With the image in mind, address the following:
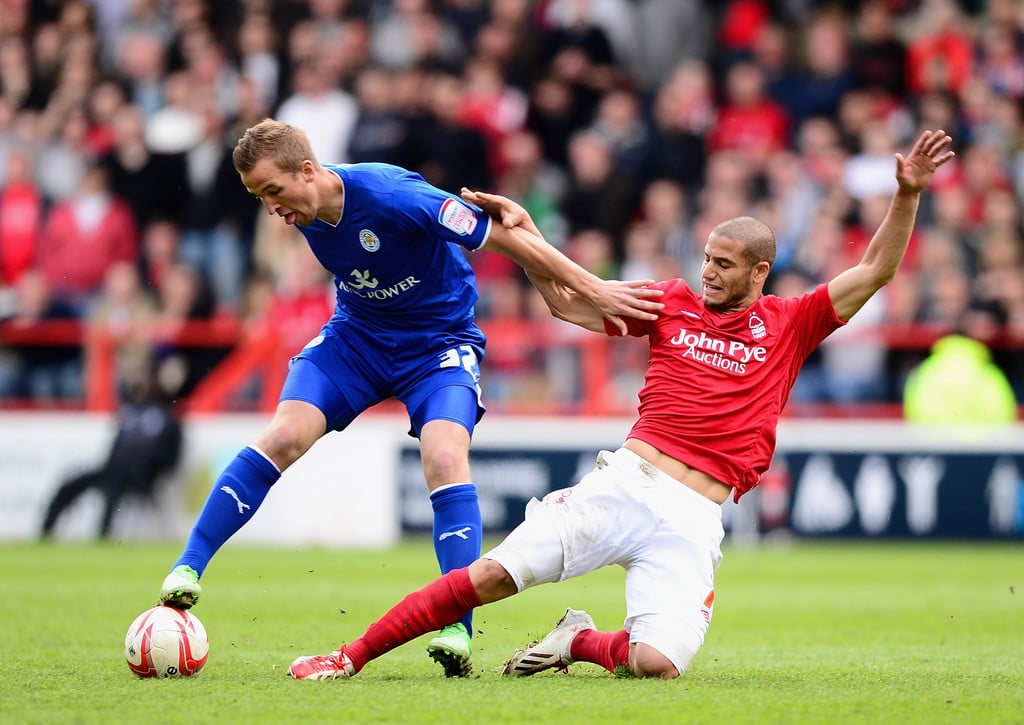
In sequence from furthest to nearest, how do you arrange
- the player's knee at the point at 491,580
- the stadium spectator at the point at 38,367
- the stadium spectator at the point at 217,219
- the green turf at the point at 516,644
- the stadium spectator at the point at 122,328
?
the stadium spectator at the point at 217,219 < the stadium spectator at the point at 38,367 < the stadium spectator at the point at 122,328 < the player's knee at the point at 491,580 < the green turf at the point at 516,644

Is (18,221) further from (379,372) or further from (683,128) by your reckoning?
(379,372)

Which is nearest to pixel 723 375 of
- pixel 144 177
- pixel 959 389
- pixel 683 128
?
pixel 959 389

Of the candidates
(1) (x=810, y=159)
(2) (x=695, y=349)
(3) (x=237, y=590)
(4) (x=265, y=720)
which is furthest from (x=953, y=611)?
(1) (x=810, y=159)

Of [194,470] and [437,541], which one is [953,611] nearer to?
[437,541]

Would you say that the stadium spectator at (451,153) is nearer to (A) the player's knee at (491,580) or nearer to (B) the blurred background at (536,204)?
(B) the blurred background at (536,204)

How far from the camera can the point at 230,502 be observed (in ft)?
21.5

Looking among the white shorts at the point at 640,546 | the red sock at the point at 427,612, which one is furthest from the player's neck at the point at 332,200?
the red sock at the point at 427,612

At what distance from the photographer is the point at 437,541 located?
6.55 m

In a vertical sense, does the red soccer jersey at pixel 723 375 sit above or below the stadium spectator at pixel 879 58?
below

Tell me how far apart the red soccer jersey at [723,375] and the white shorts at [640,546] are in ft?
0.67

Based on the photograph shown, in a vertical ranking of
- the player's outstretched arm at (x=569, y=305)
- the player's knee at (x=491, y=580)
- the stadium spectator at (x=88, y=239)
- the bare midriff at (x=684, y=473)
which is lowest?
the player's knee at (x=491, y=580)

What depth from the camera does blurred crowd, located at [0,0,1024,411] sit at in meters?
14.3

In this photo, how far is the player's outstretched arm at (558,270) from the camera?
248 inches

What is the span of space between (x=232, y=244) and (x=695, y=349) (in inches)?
398
